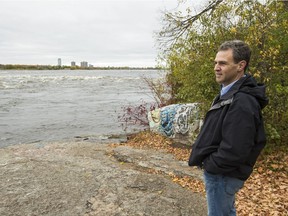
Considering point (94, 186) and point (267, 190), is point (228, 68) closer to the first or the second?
point (94, 186)

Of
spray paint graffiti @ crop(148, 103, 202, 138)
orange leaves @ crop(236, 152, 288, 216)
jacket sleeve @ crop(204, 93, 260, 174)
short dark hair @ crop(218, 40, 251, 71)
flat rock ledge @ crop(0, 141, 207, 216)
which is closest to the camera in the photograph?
jacket sleeve @ crop(204, 93, 260, 174)

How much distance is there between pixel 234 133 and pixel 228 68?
0.61 metres

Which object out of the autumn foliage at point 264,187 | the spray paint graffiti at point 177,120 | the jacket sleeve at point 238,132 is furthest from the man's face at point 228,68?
the spray paint graffiti at point 177,120

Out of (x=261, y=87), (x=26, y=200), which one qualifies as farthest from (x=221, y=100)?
(x=26, y=200)

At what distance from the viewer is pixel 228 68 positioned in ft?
9.16

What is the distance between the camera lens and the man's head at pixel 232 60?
2.76 metres

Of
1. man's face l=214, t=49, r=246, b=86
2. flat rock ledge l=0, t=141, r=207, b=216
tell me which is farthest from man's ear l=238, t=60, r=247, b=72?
flat rock ledge l=0, t=141, r=207, b=216

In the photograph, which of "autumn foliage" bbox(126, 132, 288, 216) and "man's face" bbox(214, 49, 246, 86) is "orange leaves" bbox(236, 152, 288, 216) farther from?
"man's face" bbox(214, 49, 246, 86)

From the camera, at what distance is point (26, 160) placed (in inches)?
290

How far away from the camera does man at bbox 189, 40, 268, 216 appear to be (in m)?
2.58

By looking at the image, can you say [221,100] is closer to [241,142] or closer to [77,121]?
[241,142]

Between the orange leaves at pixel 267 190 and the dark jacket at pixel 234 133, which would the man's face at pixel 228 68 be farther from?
the orange leaves at pixel 267 190

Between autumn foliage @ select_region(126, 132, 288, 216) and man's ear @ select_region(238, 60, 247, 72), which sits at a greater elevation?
man's ear @ select_region(238, 60, 247, 72)

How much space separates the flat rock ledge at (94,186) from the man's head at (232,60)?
8.91 feet
